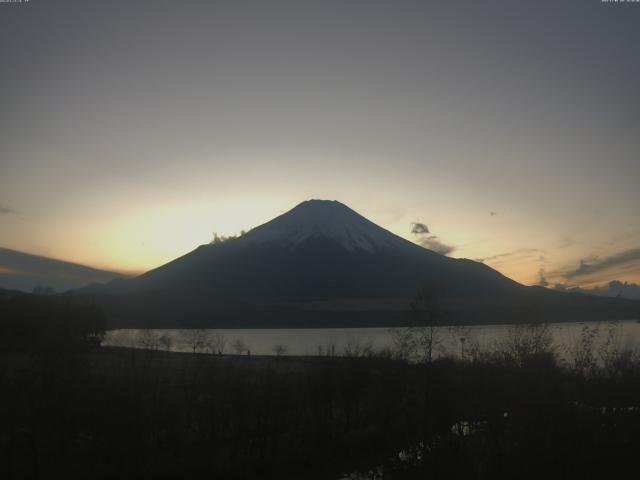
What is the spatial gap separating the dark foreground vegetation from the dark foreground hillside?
2.0 inches

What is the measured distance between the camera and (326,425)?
22969 millimetres

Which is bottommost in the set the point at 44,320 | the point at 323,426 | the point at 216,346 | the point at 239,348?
the point at 216,346

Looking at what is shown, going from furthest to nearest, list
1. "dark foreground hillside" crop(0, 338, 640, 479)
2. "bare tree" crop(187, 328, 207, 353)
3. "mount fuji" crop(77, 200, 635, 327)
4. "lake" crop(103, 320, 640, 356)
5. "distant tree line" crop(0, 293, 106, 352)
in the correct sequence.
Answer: "mount fuji" crop(77, 200, 635, 327) → "bare tree" crop(187, 328, 207, 353) → "distant tree line" crop(0, 293, 106, 352) → "lake" crop(103, 320, 640, 356) → "dark foreground hillside" crop(0, 338, 640, 479)

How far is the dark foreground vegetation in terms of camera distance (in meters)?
16.6

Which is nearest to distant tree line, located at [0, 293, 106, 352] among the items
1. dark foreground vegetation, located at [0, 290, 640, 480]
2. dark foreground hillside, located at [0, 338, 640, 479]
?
dark foreground vegetation, located at [0, 290, 640, 480]

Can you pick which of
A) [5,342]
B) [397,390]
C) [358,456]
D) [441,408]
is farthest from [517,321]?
[5,342]

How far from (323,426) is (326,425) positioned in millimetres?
185

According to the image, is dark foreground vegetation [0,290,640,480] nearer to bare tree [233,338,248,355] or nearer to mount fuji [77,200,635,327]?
bare tree [233,338,248,355]

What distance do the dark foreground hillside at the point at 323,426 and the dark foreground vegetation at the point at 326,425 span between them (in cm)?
5

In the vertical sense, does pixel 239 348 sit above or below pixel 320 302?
below

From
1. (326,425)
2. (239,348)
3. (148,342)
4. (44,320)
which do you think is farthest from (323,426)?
(239,348)

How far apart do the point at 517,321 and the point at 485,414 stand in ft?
44.7

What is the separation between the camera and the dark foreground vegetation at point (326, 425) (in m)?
16.6

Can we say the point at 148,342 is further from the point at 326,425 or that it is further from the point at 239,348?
the point at 326,425
